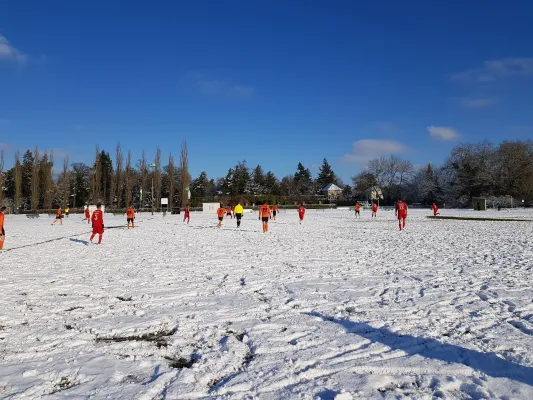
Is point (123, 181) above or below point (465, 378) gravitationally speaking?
above

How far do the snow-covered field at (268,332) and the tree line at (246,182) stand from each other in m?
52.4

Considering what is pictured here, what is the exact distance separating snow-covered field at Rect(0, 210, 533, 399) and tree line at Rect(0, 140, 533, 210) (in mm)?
52410

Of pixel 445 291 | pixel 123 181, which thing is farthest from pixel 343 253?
pixel 123 181

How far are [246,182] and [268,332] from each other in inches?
4085

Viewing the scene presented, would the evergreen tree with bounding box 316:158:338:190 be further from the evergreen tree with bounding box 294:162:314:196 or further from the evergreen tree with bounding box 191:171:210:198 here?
the evergreen tree with bounding box 191:171:210:198

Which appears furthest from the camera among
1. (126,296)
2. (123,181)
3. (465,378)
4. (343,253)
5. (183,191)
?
(123,181)

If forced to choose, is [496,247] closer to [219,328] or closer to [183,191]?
[219,328]

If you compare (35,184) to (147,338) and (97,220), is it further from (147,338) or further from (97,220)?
(147,338)

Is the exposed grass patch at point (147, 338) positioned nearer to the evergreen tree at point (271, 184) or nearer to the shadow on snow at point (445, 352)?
the shadow on snow at point (445, 352)

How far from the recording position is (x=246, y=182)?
354ft

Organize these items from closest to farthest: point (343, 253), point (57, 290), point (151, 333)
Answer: point (151, 333)
point (57, 290)
point (343, 253)

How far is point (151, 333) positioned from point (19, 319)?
1993 mm

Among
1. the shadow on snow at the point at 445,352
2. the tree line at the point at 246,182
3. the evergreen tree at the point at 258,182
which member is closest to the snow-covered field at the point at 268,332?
the shadow on snow at the point at 445,352

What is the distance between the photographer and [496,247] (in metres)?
13.0
